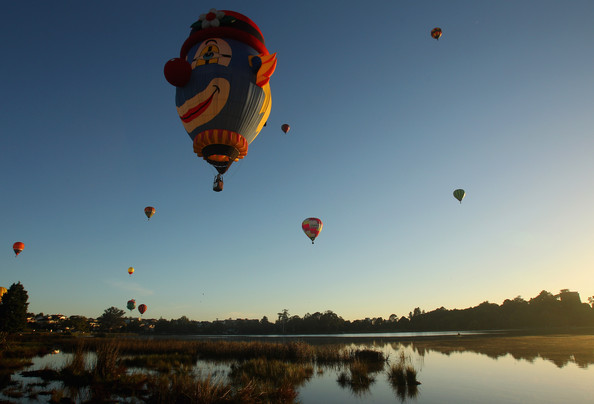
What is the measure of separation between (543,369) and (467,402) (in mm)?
9755

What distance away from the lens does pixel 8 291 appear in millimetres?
50438

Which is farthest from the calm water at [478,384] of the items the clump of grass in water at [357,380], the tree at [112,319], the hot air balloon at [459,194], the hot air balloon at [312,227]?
the tree at [112,319]

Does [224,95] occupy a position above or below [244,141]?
above

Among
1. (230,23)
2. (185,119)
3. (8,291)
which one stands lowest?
(8,291)

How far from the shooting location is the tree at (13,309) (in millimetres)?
47312

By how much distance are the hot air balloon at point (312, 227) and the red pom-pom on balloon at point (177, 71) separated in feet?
58.1

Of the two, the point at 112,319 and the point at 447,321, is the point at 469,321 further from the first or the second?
the point at 112,319

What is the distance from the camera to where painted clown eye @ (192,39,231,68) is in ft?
49.9

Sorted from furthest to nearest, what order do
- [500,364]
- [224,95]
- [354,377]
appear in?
[500,364], [354,377], [224,95]

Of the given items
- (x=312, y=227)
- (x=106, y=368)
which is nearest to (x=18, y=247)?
(x=106, y=368)

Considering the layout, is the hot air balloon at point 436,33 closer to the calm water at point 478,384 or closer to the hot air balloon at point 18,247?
the calm water at point 478,384

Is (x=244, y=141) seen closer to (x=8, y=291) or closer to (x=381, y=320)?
(x=8, y=291)

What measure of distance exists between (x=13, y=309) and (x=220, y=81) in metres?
55.1

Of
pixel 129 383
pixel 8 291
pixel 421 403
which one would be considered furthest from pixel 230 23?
pixel 8 291
